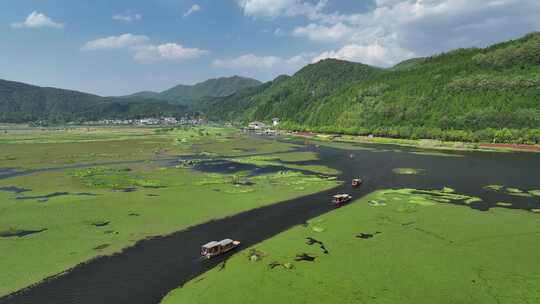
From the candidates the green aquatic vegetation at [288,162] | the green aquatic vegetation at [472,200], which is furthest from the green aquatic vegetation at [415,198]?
the green aquatic vegetation at [288,162]

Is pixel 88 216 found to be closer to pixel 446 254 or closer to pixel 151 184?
pixel 151 184

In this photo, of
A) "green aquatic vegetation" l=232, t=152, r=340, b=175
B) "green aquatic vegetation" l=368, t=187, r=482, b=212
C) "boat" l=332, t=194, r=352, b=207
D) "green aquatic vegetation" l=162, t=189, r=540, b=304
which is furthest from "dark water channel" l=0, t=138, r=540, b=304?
"green aquatic vegetation" l=232, t=152, r=340, b=175

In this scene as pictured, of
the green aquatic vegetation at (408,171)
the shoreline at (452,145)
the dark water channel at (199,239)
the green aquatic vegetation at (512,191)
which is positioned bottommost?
the dark water channel at (199,239)

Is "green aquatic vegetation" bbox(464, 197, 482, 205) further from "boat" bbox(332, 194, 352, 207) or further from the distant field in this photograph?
the distant field

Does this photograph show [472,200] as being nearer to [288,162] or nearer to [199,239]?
[199,239]

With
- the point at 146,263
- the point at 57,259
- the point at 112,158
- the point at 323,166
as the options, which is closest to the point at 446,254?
the point at 146,263

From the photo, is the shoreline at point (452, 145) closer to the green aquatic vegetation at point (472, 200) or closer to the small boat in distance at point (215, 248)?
the green aquatic vegetation at point (472, 200)

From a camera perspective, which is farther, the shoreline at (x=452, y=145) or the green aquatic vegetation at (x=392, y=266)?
the shoreline at (x=452, y=145)
